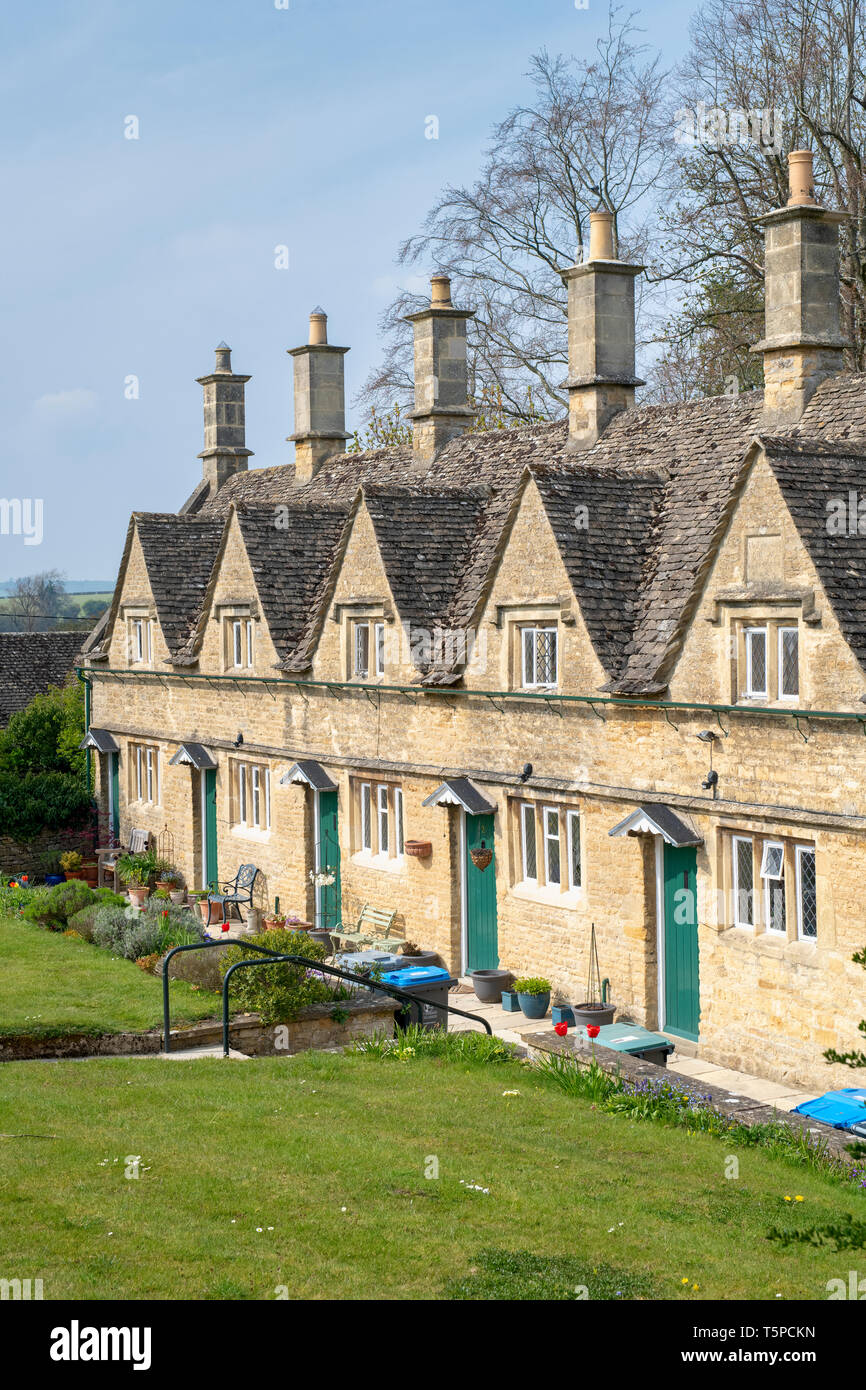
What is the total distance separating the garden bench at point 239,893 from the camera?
2584 cm

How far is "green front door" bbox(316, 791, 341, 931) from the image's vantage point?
23.9 meters

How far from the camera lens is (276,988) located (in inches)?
646

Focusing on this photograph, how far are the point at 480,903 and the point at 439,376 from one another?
11.9 m

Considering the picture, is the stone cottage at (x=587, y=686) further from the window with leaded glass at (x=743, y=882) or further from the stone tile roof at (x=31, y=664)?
the stone tile roof at (x=31, y=664)

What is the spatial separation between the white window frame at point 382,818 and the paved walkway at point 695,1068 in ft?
10.8

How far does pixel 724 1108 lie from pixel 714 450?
10867 mm

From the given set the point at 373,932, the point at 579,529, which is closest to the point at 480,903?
the point at 373,932

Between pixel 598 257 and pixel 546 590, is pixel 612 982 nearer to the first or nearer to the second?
pixel 546 590

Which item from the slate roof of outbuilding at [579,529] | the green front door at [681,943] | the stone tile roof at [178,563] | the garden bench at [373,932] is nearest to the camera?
the green front door at [681,943]

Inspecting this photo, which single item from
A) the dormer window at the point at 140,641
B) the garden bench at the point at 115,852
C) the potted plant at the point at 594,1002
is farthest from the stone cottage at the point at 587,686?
the dormer window at the point at 140,641

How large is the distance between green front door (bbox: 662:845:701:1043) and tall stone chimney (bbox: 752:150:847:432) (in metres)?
6.61

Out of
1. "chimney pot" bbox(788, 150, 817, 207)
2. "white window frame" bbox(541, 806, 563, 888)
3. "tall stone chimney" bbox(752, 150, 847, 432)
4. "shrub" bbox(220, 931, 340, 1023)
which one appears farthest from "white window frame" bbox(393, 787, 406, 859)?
"chimney pot" bbox(788, 150, 817, 207)

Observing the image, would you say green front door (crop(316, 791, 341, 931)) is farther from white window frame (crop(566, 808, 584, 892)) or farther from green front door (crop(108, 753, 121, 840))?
green front door (crop(108, 753, 121, 840))
